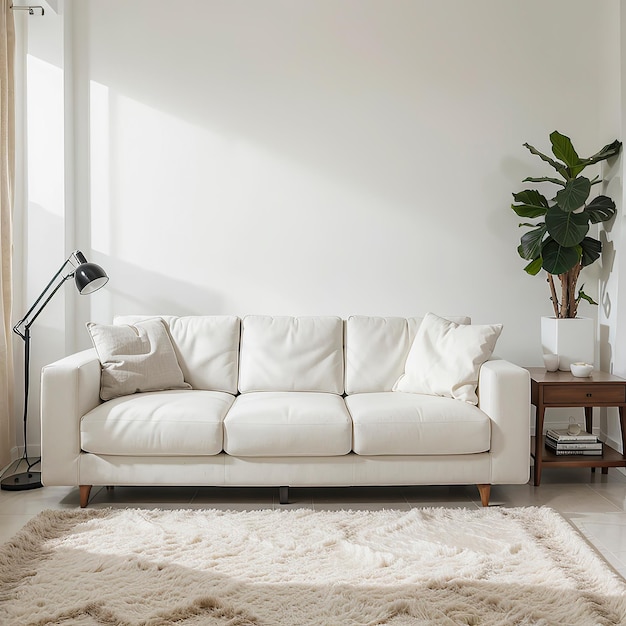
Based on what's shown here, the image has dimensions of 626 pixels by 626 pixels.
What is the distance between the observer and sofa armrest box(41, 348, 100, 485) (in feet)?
10.4

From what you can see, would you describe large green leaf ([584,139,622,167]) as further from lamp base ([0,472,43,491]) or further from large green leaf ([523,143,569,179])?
lamp base ([0,472,43,491])

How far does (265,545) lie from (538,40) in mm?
3506

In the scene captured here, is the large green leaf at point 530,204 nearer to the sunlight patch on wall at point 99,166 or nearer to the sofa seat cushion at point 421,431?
the sofa seat cushion at point 421,431

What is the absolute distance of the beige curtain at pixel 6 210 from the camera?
3.76 metres

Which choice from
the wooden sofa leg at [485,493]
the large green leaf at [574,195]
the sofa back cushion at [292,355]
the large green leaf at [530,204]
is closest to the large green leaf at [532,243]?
the large green leaf at [530,204]

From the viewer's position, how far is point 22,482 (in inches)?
139

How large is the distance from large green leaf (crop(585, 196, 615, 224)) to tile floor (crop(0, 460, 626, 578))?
4.93 feet

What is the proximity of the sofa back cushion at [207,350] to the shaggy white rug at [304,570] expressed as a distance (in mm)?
870

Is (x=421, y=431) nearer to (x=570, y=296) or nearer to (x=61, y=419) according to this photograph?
(x=570, y=296)

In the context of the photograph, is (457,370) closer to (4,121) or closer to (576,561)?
(576,561)

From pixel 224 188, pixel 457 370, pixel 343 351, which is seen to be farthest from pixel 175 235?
pixel 457 370

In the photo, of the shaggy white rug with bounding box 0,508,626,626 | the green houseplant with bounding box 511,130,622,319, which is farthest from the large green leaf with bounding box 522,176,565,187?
the shaggy white rug with bounding box 0,508,626,626

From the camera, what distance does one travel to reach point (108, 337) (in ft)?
11.6

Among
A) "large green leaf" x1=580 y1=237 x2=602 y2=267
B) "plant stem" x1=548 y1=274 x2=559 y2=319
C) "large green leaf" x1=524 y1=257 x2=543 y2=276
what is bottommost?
"plant stem" x1=548 y1=274 x2=559 y2=319
